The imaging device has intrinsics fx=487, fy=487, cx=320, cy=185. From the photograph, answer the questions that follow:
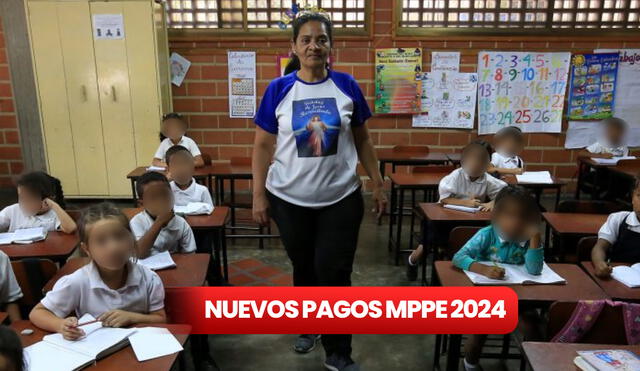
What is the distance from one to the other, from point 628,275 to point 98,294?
1904 millimetres

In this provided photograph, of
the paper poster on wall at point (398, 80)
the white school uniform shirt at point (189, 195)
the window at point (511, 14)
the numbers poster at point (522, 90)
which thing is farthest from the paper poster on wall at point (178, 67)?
the numbers poster at point (522, 90)

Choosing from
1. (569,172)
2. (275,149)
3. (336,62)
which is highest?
(336,62)

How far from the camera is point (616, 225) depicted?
218 cm

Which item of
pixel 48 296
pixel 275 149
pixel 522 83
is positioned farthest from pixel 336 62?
pixel 48 296

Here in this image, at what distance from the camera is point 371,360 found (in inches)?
92.7

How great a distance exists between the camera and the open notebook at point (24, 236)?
225 cm

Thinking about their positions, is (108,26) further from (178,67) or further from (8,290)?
(8,290)

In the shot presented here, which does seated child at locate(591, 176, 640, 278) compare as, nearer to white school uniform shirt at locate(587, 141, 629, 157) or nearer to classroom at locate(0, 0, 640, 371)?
classroom at locate(0, 0, 640, 371)

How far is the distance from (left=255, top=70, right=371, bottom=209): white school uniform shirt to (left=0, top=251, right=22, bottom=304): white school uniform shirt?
1.04 meters

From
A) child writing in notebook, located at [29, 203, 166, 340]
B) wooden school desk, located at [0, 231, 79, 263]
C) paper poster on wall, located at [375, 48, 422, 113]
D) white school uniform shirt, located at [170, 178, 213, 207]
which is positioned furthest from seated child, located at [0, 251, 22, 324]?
paper poster on wall, located at [375, 48, 422, 113]

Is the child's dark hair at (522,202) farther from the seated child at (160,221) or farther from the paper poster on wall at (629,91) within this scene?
the paper poster on wall at (629,91)

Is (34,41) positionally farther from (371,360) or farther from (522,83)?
(522,83)

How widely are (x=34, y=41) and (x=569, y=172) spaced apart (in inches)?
228

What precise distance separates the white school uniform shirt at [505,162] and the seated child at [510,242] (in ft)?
6.71
